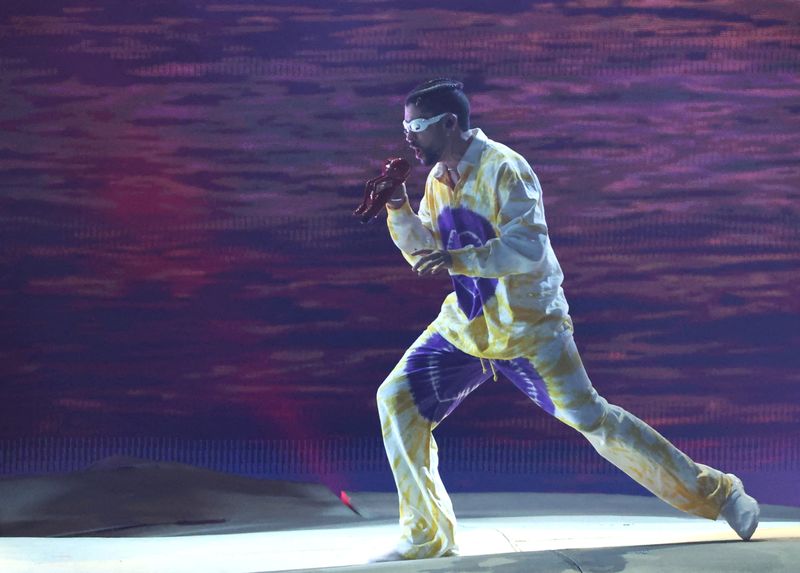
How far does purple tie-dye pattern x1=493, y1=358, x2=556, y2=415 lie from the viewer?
3.34 m

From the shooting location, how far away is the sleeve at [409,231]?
3395 mm

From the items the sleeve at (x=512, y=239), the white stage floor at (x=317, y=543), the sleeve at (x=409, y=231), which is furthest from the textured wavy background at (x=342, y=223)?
the sleeve at (x=512, y=239)

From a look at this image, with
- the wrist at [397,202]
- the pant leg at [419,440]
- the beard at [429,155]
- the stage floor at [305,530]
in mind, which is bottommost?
the stage floor at [305,530]

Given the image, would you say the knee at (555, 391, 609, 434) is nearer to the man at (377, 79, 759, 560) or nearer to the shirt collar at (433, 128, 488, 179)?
the man at (377, 79, 759, 560)

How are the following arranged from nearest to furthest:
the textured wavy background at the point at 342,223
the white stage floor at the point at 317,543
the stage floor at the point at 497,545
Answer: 1. the stage floor at the point at 497,545
2. the white stage floor at the point at 317,543
3. the textured wavy background at the point at 342,223

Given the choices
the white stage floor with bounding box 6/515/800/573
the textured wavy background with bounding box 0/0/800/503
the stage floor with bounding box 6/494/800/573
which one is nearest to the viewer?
the stage floor with bounding box 6/494/800/573

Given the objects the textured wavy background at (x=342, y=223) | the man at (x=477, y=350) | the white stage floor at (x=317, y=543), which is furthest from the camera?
the textured wavy background at (x=342, y=223)

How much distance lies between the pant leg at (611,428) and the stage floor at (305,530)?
15 centimetres

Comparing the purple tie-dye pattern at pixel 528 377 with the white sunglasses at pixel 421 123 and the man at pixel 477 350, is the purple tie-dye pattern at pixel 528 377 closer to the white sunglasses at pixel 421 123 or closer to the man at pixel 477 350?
the man at pixel 477 350

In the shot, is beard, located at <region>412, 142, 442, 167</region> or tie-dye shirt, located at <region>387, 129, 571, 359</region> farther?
beard, located at <region>412, 142, 442, 167</region>

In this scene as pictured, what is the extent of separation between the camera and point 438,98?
332 cm

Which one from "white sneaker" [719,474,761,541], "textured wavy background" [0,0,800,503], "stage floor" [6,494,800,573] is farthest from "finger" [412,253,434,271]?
"textured wavy background" [0,0,800,503]

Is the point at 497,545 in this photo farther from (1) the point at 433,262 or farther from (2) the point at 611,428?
(1) the point at 433,262

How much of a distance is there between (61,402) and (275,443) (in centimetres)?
84
